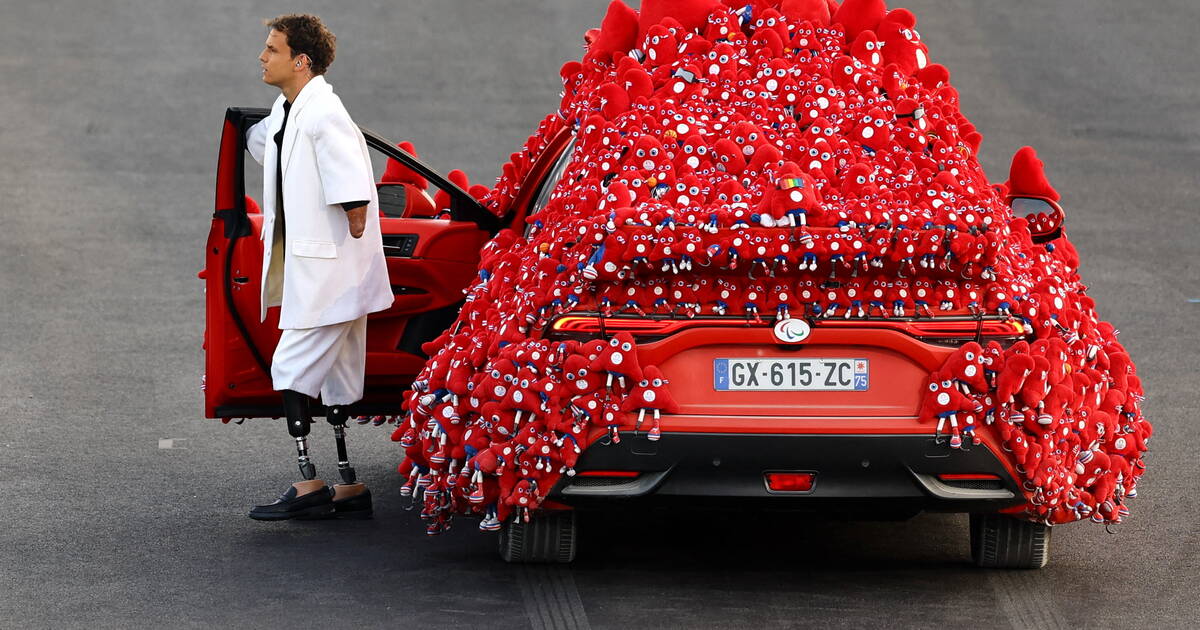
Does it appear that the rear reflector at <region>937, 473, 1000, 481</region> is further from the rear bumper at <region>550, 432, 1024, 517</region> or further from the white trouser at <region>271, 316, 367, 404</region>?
the white trouser at <region>271, 316, 367, 404</region>

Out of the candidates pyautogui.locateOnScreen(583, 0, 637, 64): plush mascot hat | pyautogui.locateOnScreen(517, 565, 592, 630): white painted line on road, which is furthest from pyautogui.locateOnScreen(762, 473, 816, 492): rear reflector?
pyautogui.locateOnScreen(583, 0, 637, 64): plush mascot hat

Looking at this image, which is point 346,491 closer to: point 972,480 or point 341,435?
point 341,435

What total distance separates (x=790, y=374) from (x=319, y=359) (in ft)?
7.41

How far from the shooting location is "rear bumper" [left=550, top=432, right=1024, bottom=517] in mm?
5938

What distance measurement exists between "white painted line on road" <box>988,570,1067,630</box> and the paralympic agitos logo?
3.95 feet

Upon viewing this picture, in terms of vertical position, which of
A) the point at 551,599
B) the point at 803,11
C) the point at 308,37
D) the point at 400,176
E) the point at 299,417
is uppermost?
the point at 803,11

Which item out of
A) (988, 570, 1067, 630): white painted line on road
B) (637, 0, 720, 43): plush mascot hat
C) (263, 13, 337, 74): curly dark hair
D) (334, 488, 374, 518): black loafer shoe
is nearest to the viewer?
(988, 570, 1067, 630): white painted line on road

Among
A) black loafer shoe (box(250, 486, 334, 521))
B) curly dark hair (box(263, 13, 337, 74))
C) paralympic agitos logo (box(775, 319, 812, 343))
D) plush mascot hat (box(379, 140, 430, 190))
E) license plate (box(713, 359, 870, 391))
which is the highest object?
curly dark hair (box(263, 13, 337, 74))

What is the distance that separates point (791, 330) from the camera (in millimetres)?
5977

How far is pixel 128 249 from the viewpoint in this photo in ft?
45.6

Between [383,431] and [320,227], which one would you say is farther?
[383,431]

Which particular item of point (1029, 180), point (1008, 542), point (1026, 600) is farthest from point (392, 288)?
point (1026, 600)

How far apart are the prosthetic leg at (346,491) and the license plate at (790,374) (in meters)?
2.27

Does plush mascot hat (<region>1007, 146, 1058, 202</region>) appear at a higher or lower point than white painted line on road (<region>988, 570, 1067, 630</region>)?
higher
